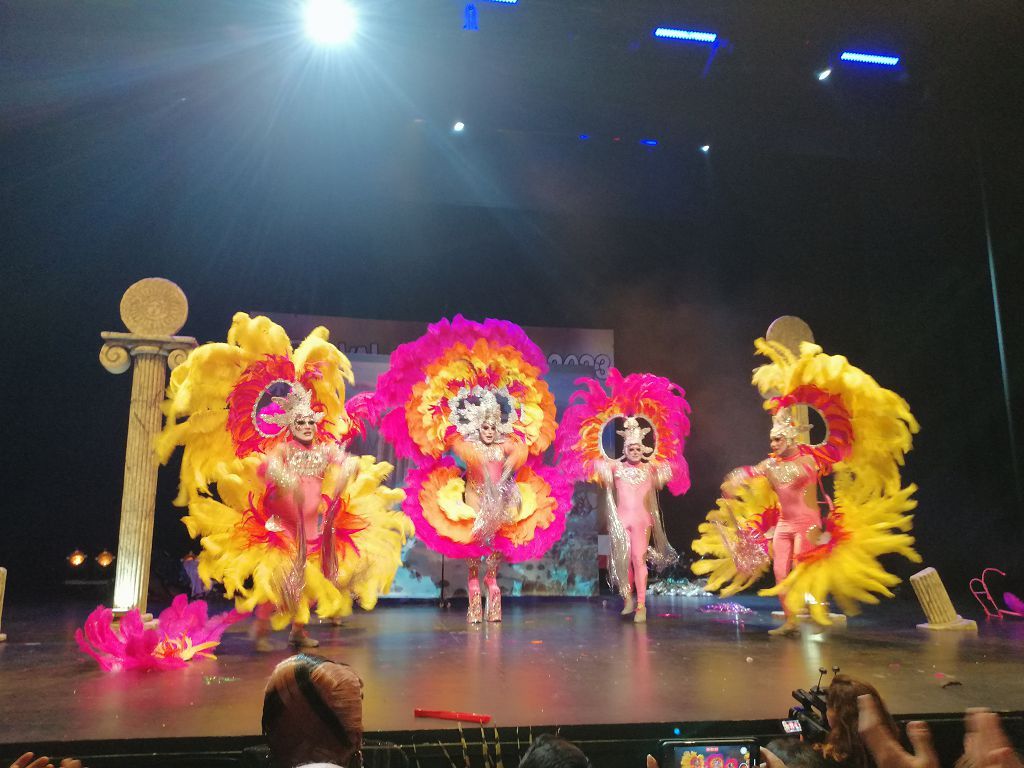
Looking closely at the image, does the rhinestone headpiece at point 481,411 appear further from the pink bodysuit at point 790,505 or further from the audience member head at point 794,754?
the audience member head at point 794,754

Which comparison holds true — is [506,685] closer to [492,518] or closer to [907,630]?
[492,518]

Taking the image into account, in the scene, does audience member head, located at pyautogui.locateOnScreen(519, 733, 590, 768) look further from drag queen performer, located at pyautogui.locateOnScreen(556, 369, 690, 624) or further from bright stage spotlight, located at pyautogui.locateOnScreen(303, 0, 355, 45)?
bright stage spotlight, located at pyautogui.locateOnScreen(303, 0, 355, 45)

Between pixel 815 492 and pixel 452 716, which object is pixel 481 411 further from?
pixel 452 716

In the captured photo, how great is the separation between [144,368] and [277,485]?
1299 mm

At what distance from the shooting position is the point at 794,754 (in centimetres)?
146

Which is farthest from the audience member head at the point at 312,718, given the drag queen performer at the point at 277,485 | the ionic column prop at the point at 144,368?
the ionic column prop at the point at 144,368

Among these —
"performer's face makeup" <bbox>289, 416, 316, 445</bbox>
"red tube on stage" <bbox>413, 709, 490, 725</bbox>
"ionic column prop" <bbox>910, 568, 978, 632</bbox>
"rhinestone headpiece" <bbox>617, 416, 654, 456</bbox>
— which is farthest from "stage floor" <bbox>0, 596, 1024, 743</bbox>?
"rhinestone headpiece" <bbox>617, 416, 654, 456</bbox>

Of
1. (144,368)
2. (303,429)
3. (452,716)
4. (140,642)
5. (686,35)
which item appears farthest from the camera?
(686,35)

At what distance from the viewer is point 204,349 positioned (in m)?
4.04

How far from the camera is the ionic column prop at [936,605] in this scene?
454 cm

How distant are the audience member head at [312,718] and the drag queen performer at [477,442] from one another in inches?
140

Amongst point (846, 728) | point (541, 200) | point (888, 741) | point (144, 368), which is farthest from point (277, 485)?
point (541, 200)

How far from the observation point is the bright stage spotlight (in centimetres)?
499

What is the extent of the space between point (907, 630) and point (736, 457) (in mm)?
2631
